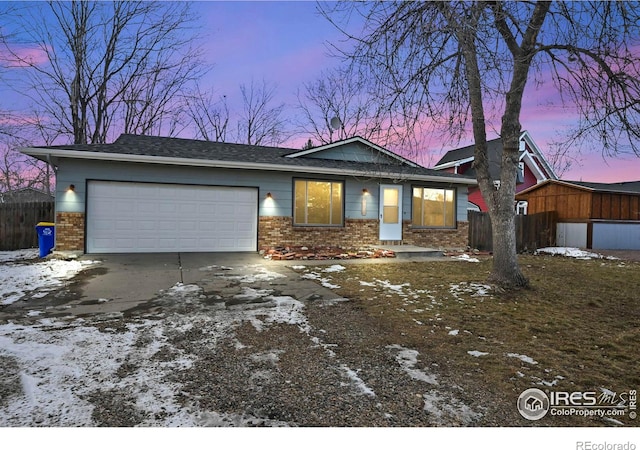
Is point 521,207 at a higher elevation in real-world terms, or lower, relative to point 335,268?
higher

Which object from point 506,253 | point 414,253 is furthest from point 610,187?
point 506,253

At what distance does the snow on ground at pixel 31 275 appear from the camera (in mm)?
5320

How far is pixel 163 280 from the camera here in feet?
20.7

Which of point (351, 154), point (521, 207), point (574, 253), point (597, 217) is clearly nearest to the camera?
point (574, 253)

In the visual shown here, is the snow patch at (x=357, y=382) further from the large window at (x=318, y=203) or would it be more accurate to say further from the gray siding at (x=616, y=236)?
the gray siding at (x=616, y=236)

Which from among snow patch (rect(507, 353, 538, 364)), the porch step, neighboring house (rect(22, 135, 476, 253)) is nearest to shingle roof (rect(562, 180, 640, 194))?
neighboring house (rect(22, 135, 476, 253))

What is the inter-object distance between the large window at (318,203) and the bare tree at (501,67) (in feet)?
18.9

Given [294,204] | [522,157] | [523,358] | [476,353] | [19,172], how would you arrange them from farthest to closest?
1. [19,172]
2. [522,157]
3. [294,204]
4. [476,353]
5. [523,358]

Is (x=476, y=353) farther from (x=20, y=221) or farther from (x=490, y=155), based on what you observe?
(x=490, y=155)

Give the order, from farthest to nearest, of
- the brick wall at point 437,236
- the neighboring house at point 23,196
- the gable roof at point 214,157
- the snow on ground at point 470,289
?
the neighboring house at point 23,196, the brick wall at point 437,236, the gable roof at point 214,157, the snow on ground at point 470,289

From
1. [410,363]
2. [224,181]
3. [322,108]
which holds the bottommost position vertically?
[410,363]

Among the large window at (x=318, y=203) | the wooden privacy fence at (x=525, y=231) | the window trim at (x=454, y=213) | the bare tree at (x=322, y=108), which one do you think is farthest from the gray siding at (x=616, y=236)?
the bare tree at (x=322, y=108)

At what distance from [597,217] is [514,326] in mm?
13929

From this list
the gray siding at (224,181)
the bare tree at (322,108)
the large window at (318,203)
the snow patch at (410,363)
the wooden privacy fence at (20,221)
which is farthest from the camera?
the bare tree at (322,108)
